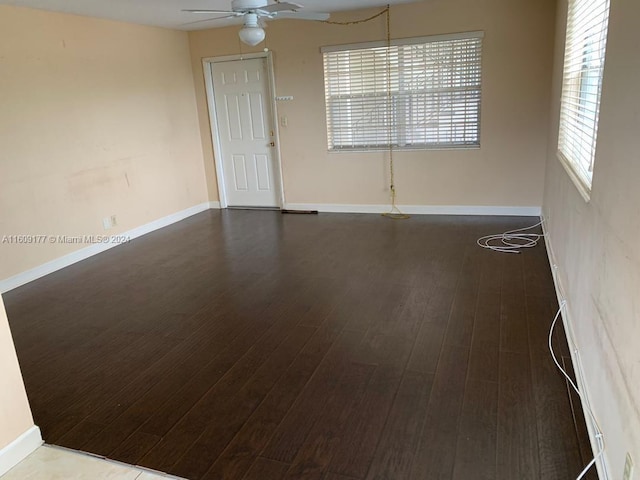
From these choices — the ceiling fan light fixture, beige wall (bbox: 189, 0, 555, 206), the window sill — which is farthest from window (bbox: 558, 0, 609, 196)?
the ceiling fan light fixture

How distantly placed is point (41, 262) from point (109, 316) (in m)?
1.46

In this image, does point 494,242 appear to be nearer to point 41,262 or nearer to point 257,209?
point 257,209

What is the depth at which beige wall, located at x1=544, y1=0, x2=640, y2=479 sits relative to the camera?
1469 mm

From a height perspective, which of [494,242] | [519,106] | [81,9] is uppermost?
[81,9]

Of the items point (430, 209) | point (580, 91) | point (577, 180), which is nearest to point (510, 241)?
point (430, 209)

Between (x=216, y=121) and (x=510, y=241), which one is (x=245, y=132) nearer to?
(x=216, y=121)

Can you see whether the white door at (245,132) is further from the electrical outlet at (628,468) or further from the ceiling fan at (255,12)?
the electrical outlet at (628,468)

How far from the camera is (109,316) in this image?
3.47 m

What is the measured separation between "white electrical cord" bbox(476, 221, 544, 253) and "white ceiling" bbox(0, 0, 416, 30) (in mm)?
2714

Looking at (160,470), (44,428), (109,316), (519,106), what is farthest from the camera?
(519,106)

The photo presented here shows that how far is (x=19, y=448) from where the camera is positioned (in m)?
2.05

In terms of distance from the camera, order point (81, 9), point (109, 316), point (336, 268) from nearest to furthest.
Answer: point (109, 316)
point (336, 268)
point (81, 9)

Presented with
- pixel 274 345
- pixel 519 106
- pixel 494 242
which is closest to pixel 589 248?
pixel 274 345

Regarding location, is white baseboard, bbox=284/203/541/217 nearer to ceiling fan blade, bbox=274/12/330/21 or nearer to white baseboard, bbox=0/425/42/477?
ceiling fan blade, bbox=274/12/330/21
